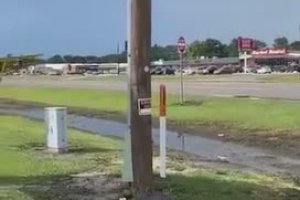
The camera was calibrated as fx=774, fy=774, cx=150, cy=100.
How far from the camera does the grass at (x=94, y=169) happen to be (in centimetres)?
1025

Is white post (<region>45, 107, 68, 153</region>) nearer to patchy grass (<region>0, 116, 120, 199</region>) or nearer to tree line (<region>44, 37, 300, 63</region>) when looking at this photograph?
patchy grass (<region>0, 116, 120, 199</region>)

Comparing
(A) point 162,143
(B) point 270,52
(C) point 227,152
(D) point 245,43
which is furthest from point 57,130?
(B) point 270,52

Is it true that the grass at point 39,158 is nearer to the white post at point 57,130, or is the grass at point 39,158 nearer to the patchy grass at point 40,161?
the patchy grass at point 40,161

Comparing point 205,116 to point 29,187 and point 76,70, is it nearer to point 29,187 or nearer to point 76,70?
point 29,187

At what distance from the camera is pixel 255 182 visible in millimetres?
12023

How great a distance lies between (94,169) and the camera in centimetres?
1265

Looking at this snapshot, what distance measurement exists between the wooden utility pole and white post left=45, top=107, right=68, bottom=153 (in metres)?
5.68

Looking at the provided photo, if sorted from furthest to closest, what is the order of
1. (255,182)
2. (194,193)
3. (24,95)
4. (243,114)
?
(24,95)
(243,114)
(255,182)
(194,193)

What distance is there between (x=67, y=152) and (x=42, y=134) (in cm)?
513

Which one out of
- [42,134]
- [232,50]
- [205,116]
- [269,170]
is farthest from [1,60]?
[232,50]

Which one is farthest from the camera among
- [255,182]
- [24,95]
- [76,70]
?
[76,70]

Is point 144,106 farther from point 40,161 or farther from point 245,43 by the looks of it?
point 245,43

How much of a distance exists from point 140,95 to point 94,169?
334 centimetres

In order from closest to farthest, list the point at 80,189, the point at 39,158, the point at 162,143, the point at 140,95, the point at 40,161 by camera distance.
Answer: the point at 140,95, the point at 80,189, the point at 162,143, the point at 40,161, the point at 39,158
